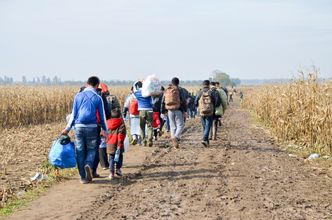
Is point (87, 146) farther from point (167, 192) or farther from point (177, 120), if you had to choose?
point (177, 120)

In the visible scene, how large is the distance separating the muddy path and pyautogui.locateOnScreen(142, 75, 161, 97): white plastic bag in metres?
2.02

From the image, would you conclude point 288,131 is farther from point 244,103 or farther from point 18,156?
point 244,103

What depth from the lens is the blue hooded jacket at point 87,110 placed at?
31.4 ft

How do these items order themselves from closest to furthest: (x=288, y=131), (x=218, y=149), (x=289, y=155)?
(x=289, y=155) → (x=218, y=149) → (x=288, y=131)

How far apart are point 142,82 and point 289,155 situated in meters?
4.97

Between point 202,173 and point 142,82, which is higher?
point 142,82

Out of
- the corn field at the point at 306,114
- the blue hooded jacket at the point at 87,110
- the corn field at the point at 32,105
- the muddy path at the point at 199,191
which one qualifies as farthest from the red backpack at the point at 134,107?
the corn field at the point at 32,105

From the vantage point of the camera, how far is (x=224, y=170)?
1127 cm

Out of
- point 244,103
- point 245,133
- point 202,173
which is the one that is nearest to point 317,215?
point 202,173

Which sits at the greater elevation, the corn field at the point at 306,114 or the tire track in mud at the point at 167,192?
the corn field at the point at 306,114

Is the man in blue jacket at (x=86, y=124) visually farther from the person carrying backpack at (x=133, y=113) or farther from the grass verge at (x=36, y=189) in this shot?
the person carrying backpack at (x=133, y=113)

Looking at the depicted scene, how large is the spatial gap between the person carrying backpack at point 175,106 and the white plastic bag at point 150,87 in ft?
1.13

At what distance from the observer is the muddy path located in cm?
754

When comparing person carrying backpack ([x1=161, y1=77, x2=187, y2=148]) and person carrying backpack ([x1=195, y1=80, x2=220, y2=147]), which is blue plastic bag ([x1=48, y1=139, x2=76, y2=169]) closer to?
person carrying backpack ([x1=161, y1=77, x2=187, y2=148])
